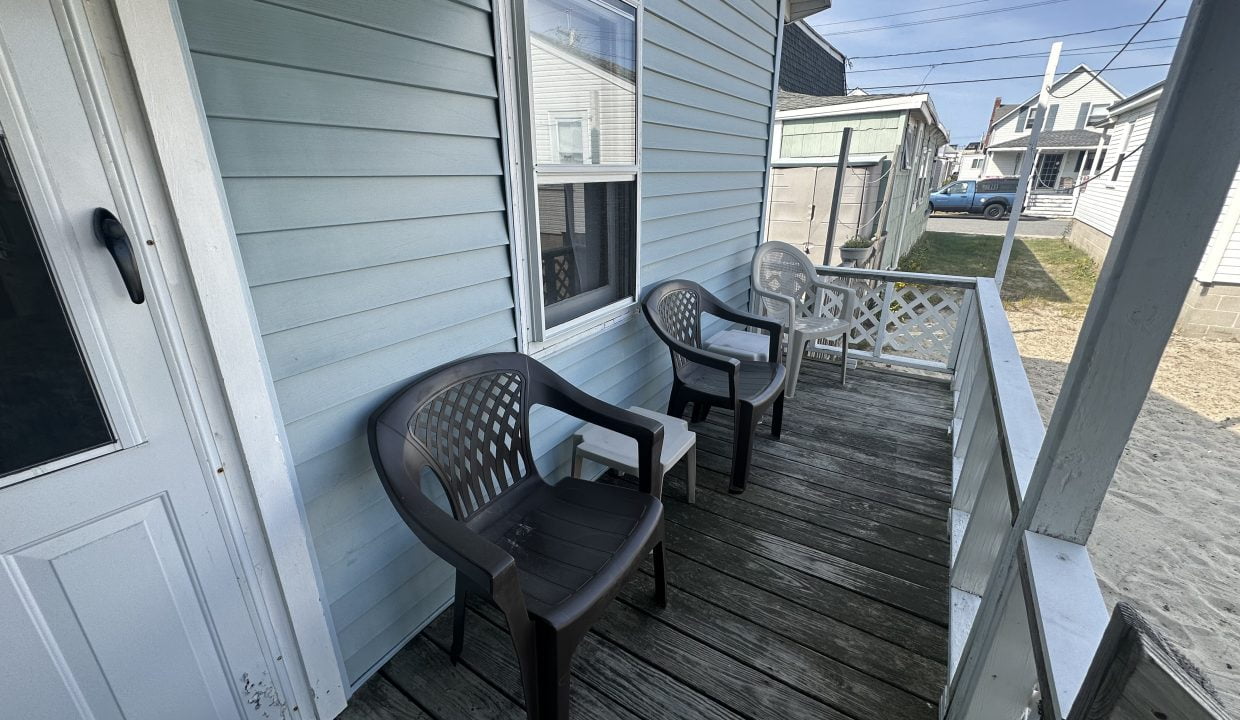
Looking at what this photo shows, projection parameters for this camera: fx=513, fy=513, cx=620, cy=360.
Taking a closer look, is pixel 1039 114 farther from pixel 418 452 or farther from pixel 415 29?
pixel 418 452

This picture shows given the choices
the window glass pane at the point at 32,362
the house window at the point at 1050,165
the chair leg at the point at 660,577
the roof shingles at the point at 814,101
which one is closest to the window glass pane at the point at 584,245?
the chair leg at the point at 660,577

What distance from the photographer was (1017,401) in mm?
1500

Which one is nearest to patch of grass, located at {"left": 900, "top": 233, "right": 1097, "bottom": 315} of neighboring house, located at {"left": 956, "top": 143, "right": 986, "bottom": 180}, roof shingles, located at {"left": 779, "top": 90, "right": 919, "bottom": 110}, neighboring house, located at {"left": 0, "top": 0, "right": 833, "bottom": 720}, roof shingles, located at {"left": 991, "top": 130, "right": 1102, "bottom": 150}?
roof shingles, located at {"left": 779, "top": 90, "right": 919, "bottom": 110}

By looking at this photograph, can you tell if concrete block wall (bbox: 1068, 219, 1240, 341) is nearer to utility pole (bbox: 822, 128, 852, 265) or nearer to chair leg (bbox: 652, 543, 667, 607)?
utility pole (bbox: 822, 128, 852, 265)

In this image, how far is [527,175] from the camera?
1729 mm

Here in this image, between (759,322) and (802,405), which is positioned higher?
(759,322)

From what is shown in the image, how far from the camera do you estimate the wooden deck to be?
1.49 m

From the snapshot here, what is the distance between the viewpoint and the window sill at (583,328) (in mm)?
1972

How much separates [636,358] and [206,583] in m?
1.93

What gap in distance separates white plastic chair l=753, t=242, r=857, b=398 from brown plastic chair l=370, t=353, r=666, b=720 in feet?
6.61

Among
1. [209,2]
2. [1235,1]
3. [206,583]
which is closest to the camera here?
[1235,1]

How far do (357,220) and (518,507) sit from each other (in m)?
0.98

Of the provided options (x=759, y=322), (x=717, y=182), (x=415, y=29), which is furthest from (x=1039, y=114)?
(x=415, y=29)

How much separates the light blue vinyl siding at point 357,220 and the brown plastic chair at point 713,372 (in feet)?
3.49
